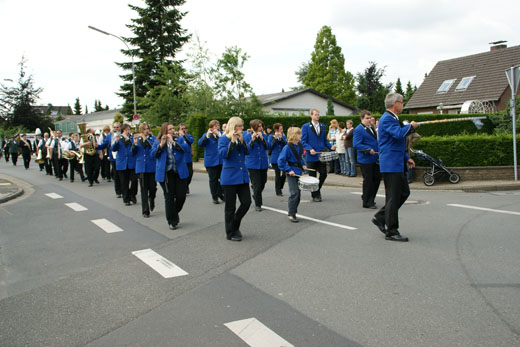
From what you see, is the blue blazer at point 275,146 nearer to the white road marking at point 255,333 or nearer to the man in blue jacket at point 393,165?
the man in blue jacket at point 393,165

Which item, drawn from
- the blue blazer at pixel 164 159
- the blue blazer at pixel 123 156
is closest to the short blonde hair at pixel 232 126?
the blue blazer at pixel 164 159

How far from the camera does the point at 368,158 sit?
31.1 ft

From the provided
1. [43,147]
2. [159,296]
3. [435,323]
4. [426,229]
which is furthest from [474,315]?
[43,147]

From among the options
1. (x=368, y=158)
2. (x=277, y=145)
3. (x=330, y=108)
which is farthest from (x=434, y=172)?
(x=330, y=108)

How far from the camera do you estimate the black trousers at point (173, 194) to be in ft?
25.6

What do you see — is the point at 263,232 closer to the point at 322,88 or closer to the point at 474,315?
the point at 474,315

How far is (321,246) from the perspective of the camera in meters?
6.24

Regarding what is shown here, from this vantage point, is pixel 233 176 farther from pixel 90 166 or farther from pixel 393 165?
pixel 90 166

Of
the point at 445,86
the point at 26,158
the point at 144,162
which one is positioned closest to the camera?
the point at 144,162

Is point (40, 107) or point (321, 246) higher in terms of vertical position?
point (40, 107)

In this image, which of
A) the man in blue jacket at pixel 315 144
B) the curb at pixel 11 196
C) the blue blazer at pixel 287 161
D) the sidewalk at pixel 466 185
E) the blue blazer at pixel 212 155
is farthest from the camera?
the curb at pixel 11 196

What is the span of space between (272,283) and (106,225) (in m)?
4.66

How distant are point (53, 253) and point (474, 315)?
5.37m

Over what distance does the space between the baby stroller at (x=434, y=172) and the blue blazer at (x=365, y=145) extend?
3.35m
